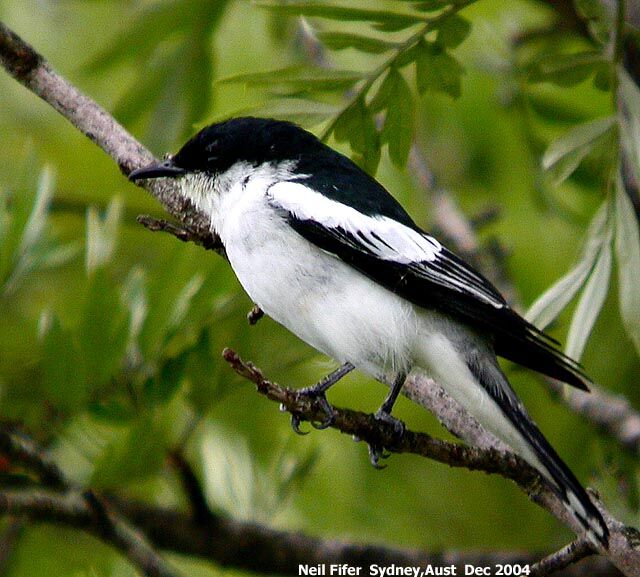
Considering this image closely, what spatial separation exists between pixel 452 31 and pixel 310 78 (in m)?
0.39

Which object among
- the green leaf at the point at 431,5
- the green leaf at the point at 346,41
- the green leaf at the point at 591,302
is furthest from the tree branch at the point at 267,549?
the green leaf at the point at 431,5

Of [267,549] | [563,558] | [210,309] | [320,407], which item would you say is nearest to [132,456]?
[210,309]

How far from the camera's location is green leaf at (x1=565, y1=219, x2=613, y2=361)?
8.77 feet

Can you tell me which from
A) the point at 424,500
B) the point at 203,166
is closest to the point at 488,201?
the point at 424,500

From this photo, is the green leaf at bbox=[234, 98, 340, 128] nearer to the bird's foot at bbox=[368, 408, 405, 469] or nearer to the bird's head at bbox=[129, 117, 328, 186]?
the bird's head at bbox=[129, 117, 328, 186]

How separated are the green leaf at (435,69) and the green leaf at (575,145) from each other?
328mm

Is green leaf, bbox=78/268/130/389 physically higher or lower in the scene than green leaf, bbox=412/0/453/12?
lower

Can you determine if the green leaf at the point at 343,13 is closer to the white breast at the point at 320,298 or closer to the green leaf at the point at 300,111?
the green leaf at the point at 300,111

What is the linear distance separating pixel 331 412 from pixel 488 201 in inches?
95.8

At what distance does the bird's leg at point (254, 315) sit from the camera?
3.13 metres

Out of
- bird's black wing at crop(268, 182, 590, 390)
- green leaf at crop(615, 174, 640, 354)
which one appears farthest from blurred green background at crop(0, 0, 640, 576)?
green leaf at crop(615, 174, 640, 354)

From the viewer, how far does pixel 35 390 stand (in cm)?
322

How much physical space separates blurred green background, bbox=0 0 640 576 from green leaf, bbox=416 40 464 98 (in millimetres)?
426

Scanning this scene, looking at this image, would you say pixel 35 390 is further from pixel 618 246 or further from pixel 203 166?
pixel 618 246
